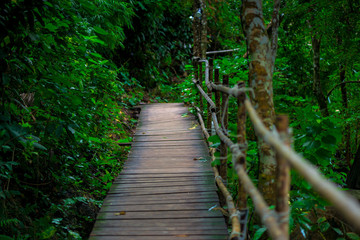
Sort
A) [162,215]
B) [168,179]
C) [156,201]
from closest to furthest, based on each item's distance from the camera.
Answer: [162,215], [156,201], [168,179]

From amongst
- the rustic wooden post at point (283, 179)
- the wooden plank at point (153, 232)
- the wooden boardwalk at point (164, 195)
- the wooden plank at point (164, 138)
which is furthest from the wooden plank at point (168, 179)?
the rustic wooden post at point (283, 179)

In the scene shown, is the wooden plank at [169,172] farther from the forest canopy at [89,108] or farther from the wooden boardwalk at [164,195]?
the forest canopy at [89,108]

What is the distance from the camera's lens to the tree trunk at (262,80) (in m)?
2.43

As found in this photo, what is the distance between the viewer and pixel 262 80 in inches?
97.8

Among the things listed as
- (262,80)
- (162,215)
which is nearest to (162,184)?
(162,215)

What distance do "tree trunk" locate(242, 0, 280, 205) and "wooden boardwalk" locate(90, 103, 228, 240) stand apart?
0.59 metres

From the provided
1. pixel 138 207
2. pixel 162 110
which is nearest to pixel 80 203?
pixel 138 207

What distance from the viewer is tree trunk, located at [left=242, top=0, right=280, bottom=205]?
2.43 m

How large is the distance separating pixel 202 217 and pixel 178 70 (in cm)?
1074

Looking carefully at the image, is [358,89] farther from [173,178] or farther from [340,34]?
[173,178]

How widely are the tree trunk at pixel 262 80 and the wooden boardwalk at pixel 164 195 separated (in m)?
0.59

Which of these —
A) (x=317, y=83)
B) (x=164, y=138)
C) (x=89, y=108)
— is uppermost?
(x=317, y=83)

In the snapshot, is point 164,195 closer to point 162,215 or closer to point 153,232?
point 162,215

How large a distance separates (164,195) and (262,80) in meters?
1.69
